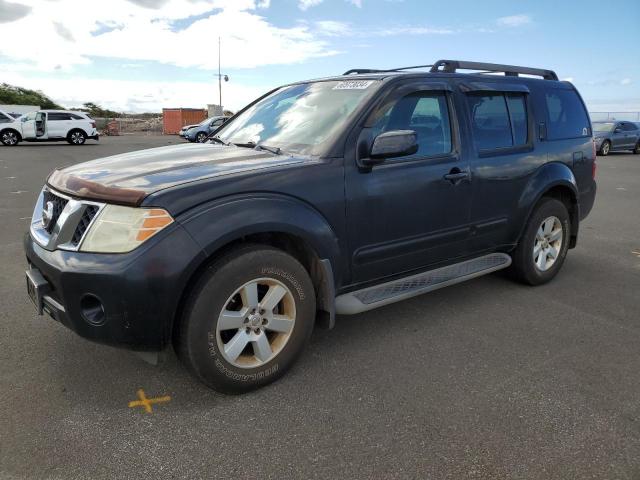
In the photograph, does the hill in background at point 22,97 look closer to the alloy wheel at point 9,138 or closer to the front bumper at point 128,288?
the alloy wheel at point 9,138

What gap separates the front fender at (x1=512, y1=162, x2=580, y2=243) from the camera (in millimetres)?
4223

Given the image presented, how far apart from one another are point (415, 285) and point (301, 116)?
1.43 metres

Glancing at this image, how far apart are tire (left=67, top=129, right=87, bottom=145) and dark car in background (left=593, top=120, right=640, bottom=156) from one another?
2282cm

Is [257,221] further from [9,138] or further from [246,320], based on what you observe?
[9,138]

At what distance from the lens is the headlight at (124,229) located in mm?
2410

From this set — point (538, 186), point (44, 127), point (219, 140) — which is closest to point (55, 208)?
point (219, 140)

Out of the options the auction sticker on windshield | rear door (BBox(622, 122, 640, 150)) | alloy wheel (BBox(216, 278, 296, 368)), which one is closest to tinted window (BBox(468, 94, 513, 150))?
the auction sticker on windshield

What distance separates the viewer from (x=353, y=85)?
138 inches

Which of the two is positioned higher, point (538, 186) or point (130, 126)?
point (130, 126)

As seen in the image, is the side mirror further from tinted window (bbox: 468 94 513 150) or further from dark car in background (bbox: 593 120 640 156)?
dark car in background (bbox: 593 120 640 156)

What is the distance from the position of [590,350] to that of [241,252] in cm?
242

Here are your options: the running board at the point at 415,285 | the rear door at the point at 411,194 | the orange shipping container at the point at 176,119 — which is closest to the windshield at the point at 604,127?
the running board at the point at 415,285

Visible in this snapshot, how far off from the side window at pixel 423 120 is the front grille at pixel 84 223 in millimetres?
1733

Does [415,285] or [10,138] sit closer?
[415,285]
